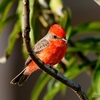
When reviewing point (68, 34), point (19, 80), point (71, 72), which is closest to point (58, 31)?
point (19, 80)

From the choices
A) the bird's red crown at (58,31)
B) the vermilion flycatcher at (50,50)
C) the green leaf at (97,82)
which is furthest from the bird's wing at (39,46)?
the green leaf at (97,82)

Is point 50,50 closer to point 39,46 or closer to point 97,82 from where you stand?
point 39,46

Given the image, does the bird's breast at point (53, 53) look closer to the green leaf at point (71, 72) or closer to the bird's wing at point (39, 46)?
the bird's wing at point (39, 46)

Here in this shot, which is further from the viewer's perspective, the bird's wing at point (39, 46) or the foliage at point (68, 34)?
the foliage at point (68, 34)

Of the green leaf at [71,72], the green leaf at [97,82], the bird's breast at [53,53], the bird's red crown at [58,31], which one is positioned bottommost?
the green leaf at [71,72]

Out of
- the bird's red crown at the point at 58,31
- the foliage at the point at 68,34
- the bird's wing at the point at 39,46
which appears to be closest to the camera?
the bird's red crown at the point at 58,31

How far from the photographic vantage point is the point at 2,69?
12.8ft

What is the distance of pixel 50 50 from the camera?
68.1 inches

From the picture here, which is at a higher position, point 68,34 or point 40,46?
point 40,46

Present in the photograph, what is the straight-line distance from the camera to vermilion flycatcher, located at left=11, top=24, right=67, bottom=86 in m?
1.64

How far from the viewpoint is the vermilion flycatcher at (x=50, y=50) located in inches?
64.7

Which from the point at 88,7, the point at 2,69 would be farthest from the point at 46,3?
the point at 2,69

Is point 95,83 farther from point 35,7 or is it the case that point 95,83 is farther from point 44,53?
point 35,7

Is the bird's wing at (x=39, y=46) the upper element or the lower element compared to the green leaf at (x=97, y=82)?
upper
